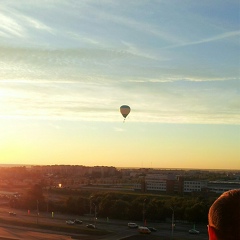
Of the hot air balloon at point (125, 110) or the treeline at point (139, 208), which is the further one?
the treeline at point (139, 208)

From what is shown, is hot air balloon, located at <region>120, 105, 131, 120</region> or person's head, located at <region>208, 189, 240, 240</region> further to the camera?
hot air balloon, located at <region>120, 105, 131, 120</region>

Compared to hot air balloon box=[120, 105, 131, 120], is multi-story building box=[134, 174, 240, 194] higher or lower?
lower

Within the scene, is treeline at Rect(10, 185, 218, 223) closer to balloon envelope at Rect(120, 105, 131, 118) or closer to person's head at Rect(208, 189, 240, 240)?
balloon envelope at Rect(120, 105, 131, 118)

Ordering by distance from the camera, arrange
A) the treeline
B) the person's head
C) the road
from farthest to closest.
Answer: the treeline, the road, the person's head

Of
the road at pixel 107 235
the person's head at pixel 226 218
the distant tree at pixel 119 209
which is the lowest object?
the road at pixel 107 235

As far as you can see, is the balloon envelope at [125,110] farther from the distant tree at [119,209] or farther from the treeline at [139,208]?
the distant tree at [119,209]

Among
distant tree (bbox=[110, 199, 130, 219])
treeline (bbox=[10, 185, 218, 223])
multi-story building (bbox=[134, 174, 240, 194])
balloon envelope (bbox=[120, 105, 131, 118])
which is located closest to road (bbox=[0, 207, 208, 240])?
distant tree (bbox=[110, 199, 130, 219])

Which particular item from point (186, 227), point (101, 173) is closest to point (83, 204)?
point (186, 227)

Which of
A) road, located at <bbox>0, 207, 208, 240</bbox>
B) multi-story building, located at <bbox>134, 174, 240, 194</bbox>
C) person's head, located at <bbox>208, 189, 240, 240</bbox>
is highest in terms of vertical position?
person's head, located at <bbox>208, 189, 240, 240</bbox>

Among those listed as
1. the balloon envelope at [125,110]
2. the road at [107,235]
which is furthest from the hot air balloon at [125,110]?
the road at [107,235]

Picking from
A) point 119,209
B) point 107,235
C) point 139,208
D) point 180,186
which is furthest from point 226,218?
point 180,186
